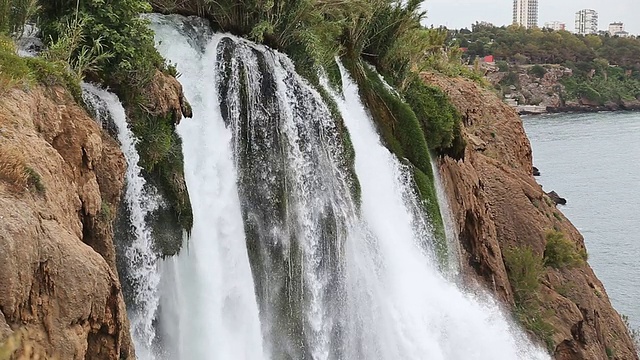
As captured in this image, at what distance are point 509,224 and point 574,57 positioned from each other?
8779 cm

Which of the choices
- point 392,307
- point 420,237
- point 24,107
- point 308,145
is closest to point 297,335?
point 392,307

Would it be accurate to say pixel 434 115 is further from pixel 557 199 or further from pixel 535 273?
pixel 557 199

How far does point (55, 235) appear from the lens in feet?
17.7

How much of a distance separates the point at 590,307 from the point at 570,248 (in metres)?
1.79

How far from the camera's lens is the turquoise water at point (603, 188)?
27438mm

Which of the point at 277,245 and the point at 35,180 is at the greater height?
the point at 35,180

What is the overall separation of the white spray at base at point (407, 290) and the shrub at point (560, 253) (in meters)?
5.18

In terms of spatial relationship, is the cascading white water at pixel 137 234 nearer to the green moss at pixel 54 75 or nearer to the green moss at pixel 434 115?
the green moss at pixel 54 75

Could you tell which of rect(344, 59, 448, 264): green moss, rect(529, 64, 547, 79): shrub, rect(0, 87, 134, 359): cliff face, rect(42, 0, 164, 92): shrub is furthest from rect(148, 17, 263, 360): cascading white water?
rect(529, 64, 547, 79): shrub

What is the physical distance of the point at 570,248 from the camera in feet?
65.1

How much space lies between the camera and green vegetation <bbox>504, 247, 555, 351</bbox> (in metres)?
16.1

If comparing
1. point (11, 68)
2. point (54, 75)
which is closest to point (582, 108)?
point (54, 75)

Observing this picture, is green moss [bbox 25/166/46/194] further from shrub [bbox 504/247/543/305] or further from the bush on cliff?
shrub [bbox 504/247/543/305]

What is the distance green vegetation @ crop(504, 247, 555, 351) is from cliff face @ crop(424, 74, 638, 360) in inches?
6.5
